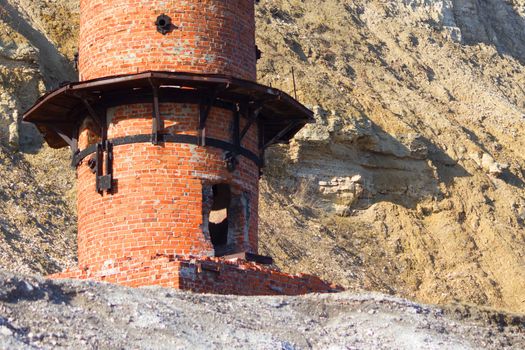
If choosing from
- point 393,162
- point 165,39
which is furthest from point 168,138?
point 393,162

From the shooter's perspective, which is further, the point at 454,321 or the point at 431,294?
the point at 431,294

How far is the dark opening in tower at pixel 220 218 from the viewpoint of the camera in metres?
17.9

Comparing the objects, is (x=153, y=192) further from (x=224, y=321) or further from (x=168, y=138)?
(x=224, y=321)

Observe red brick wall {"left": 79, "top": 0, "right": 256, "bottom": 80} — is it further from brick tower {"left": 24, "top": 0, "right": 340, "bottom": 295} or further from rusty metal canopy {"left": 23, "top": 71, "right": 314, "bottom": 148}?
rusty metal canopy {"left": 23, "top": 71, "right": 314, "bottom": 148}

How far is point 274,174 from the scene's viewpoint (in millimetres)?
38531

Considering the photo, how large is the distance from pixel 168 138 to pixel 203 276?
7.81 ft

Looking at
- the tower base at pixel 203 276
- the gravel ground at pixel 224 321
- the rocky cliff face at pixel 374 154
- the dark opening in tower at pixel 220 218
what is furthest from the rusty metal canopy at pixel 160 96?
the rocky cliff face at pixel 374 154

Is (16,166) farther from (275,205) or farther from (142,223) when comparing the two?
(142,223)

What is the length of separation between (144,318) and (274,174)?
26.2 metres

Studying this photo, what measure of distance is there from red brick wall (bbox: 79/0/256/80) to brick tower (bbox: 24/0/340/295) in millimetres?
21

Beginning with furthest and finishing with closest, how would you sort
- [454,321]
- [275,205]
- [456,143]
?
[456,143] → [275,205] → [454,321]

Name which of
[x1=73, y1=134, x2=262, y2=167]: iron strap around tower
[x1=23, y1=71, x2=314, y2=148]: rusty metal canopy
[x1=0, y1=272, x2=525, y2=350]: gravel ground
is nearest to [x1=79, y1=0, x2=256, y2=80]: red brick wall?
[x1=23, y1=71, x2=314, y2=148]: rusty metal canopy

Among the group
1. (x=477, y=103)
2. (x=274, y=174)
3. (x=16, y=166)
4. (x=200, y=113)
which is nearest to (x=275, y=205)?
(x=274, y=174)

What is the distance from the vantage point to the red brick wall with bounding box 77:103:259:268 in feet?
55.3
